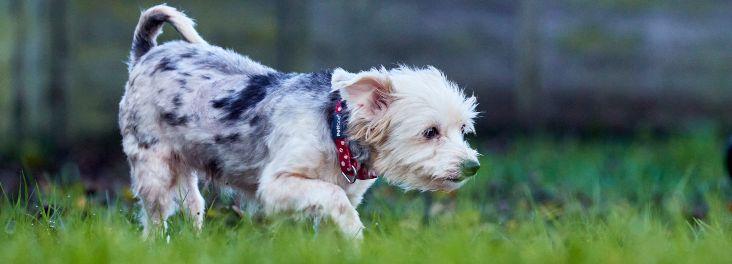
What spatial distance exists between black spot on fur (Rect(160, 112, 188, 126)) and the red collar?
0.85m

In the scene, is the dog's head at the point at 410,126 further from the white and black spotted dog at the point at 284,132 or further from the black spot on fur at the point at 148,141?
the black spot on fur at the point at 148,141

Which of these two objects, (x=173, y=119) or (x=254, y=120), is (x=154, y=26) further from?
(x=254, y=120)

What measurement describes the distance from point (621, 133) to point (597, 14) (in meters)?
1.29

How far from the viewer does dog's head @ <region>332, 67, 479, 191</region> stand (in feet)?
15.2

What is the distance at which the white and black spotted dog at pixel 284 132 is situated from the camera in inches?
184

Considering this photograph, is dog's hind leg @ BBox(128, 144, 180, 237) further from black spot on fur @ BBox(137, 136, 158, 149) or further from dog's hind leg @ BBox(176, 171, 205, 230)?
dog's hind leg @ BBox(176, 171, 205, 230)

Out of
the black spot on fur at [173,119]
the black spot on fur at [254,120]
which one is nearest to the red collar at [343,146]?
the black spot on fur at [254,120]

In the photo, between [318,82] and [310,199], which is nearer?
[310,199]

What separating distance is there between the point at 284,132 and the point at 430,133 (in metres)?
0.64

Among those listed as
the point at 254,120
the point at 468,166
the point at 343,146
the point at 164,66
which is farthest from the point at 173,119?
the point at 468,166

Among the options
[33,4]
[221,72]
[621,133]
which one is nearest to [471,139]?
[621,133]

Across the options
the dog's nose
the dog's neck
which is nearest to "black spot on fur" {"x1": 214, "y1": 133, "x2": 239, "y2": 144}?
the dog's neck

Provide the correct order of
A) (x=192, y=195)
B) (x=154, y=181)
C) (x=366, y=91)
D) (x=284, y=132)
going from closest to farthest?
(x=366, y=91), (x=284, y=132), (x=154, y=181), (x=192, y=195)

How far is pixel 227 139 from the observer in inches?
203
